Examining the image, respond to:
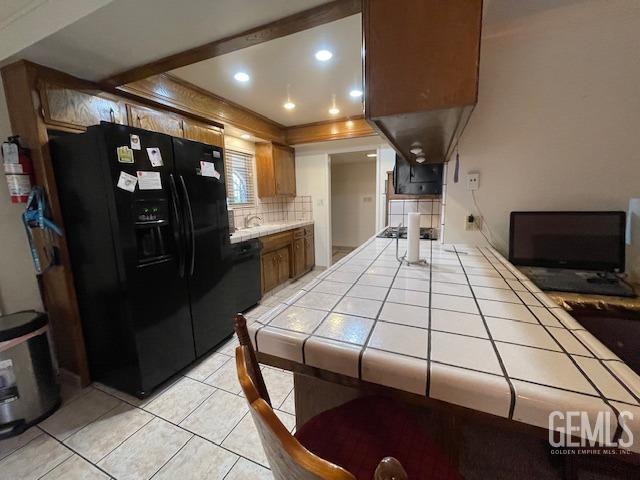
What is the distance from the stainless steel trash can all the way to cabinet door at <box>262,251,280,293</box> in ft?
6.20

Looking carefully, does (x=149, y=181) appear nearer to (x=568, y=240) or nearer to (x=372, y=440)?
(x=372, y=440)

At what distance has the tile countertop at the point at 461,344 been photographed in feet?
1.55

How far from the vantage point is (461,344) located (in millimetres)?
615

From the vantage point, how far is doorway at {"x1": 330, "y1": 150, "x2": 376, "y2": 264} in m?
5.65

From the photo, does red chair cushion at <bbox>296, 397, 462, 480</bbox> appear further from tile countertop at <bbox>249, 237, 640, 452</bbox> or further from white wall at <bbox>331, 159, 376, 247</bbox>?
white wall at <bbox>331, 159, 376, 247</bbox>

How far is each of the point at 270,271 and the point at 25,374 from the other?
2153 millimetres

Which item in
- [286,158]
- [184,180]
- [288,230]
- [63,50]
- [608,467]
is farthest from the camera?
[286,158]

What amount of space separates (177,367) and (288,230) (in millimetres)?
2215

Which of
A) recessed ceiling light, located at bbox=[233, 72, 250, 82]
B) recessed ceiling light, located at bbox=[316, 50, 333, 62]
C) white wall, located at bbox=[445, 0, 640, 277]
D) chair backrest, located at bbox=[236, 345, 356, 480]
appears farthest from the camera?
recessed ceiling light, located at bbox=[233, 72, 250, 82]

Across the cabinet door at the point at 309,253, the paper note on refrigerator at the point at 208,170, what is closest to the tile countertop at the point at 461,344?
the paper note on refrigerator at the point at 208,170

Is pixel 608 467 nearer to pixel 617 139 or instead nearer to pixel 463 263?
pixel 463 263

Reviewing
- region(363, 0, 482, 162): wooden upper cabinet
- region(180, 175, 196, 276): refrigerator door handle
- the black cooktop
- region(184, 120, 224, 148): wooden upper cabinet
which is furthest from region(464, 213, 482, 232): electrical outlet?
region(184, 120, 224, 148): wooden upper cabinet

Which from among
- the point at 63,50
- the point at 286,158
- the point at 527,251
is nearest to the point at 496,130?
the point at 527,251

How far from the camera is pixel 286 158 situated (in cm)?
404
